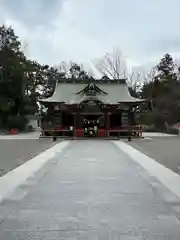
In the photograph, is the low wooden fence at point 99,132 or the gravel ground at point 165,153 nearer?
the gravel ground at point 165,153

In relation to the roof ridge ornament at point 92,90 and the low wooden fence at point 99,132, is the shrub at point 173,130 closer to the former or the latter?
the low wooden fence at point 99,132

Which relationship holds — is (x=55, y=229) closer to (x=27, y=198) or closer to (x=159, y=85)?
(x=27, y=198)

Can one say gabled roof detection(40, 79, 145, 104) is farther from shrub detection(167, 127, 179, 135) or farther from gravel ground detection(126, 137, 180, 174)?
gravel ground detection(126, 137, 180, 174)

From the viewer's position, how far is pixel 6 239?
5953 mm

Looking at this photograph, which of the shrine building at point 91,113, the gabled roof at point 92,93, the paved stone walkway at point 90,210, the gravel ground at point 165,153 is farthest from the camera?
the gabled roof at point 92,93

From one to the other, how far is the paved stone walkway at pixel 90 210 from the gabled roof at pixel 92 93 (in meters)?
35.9

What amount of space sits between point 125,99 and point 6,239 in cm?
4477

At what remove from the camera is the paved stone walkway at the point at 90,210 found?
6305 millimetres

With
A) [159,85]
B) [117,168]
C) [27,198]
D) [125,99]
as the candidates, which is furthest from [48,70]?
[27,198]

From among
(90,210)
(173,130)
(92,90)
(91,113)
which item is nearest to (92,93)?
(92,90)

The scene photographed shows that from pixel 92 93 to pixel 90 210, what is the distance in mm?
→ 41456

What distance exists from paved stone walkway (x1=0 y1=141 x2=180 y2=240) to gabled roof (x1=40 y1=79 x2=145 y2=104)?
35946 millimetres

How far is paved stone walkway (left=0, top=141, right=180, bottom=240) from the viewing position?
20.7 feet

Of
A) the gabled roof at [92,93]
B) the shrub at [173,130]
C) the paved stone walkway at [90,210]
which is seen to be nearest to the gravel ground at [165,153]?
the paved stone walkway at [90,210]
